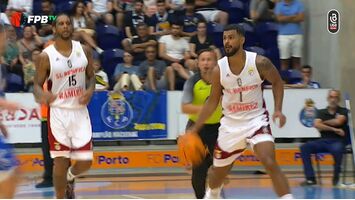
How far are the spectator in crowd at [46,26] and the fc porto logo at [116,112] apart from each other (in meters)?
2.12

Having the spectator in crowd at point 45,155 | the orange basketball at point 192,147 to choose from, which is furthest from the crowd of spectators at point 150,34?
the orange basketball at point 192,147

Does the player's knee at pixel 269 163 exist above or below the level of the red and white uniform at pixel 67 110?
below

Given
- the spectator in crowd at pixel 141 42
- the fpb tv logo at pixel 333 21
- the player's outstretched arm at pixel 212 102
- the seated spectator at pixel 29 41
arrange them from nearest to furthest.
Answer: the player's outstretched arm at pixel 212 102, the seated spectator at pixel 29 41, the spectator in crowd at pixel 141 42, the fpb tv logo at pixel 333 21

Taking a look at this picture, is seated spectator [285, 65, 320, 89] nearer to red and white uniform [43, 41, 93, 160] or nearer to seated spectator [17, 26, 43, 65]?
seated spectator [17, 26, 43, 65]

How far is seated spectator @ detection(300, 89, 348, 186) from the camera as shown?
44.7 feet

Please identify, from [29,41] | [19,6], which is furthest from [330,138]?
[19,6]

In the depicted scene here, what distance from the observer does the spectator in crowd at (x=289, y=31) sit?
17.1m

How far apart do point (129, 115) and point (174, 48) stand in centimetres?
178

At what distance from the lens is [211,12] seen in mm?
17547

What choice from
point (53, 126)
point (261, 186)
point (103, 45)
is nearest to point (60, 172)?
point (53, 126)

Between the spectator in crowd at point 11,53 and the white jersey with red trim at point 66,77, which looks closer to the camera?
the white jersey with red trim at point 66,77

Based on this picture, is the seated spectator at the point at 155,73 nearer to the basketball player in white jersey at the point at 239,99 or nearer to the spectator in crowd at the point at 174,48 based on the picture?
Result: the spectator in crowd at the point at 174,48

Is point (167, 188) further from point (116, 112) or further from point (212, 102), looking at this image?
point (212, 102)

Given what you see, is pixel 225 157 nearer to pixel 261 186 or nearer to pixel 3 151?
pixel 3 151
